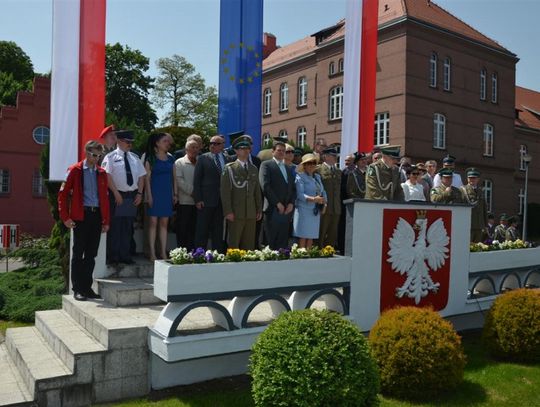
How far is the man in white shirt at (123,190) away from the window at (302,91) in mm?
31879

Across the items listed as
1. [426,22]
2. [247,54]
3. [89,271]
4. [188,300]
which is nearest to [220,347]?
[188,300]

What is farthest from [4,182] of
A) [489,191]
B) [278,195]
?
[489,191]

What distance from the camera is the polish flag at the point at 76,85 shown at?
691cm

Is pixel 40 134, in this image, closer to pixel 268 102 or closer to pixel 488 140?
pixel 268 102

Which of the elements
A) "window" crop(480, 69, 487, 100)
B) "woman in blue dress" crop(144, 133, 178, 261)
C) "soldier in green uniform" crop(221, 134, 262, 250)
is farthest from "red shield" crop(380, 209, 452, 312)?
"window" crop(480, 69, 487, 100)

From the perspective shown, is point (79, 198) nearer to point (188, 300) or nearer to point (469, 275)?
point (188, 300)

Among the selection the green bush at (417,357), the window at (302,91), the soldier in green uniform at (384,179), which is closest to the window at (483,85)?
the window at (302,91)

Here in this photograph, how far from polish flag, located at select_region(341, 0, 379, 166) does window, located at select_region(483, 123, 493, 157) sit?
26262 mm

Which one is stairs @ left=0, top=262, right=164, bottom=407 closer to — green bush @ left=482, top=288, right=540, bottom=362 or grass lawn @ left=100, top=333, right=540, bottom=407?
grass lawn @ left=100, top=333, right=540, bottom=407

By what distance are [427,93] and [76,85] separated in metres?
25.9

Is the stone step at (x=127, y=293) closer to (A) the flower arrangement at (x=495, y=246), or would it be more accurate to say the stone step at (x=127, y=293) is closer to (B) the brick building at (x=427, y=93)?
(A) the flower arrangement at (x=495, y=246)

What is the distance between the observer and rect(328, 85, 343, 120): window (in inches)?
1320

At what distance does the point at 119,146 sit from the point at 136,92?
137ft

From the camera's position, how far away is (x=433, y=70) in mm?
30281
